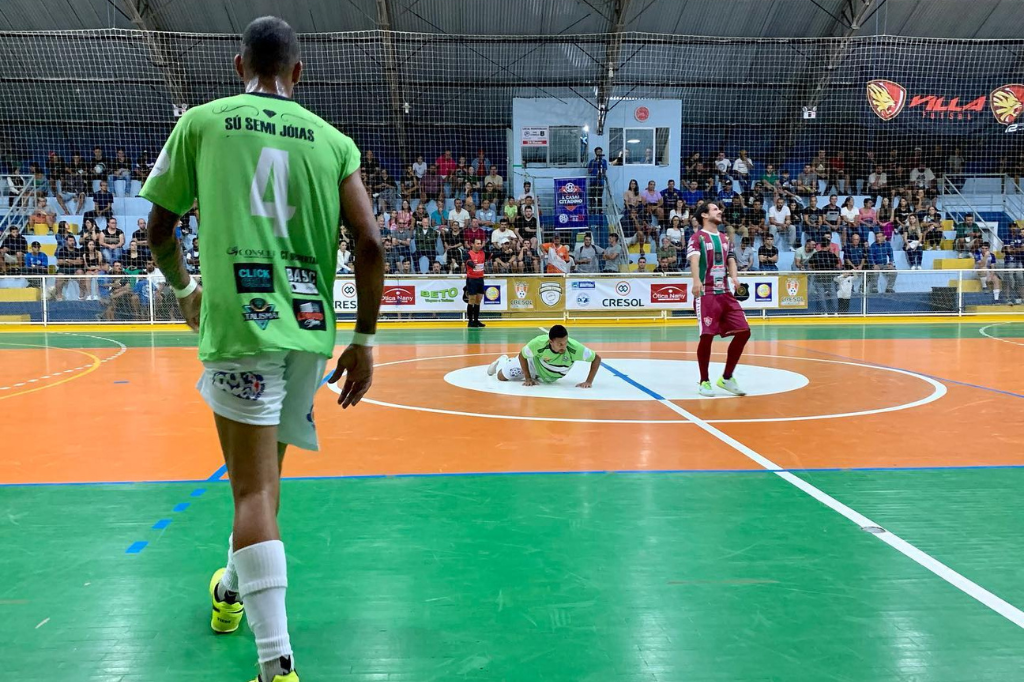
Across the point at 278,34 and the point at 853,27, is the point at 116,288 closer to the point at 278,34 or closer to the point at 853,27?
the point at 278,34

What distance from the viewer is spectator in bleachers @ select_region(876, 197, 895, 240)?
22891 mm

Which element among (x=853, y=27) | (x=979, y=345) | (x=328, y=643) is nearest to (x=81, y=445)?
(x=328, y=643)

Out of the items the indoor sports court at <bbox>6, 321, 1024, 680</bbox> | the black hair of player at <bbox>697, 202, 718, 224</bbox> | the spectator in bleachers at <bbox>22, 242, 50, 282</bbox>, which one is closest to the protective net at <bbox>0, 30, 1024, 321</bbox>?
the spectator in bleachers at <bbox>22, 242, 50, 282</bbox>

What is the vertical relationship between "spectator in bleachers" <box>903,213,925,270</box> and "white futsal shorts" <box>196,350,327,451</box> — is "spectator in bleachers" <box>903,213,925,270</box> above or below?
above

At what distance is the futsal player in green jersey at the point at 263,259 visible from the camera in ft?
7.32

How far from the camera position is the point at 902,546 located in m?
3.58

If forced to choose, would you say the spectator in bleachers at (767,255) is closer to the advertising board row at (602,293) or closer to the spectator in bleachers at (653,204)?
the advertising board row at (602,293)

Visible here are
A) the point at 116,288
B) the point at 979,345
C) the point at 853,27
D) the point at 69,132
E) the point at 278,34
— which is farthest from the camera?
the point at 69,132

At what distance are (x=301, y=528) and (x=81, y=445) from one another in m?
2.83

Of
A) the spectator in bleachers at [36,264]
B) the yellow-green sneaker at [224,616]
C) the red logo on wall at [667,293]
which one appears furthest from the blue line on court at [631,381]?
the spectator in bleachers at [36,264]

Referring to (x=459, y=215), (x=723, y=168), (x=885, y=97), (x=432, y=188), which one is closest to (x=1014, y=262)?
(x=885, y=97)

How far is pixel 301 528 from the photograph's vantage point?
153 inches

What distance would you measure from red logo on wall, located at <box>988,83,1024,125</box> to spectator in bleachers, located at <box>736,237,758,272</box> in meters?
9.36

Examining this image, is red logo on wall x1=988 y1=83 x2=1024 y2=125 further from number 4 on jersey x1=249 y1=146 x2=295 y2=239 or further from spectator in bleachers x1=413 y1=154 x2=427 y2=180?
number 4 on jersey x1=249 y1=146 x2=295 y2=239
